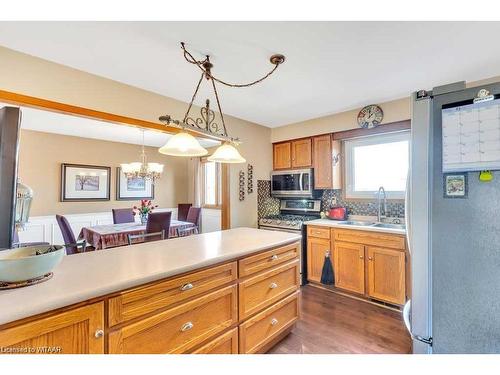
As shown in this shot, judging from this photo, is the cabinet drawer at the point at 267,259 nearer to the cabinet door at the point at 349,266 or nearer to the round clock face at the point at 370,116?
the cabinet door at the point at 349,266

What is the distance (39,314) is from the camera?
32.4 inches

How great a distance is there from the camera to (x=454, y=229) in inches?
39.6

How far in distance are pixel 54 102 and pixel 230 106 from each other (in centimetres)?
178

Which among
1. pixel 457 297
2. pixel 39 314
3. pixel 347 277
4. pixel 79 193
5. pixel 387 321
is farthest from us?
pixel 79 193

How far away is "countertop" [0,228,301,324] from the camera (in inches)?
33.1

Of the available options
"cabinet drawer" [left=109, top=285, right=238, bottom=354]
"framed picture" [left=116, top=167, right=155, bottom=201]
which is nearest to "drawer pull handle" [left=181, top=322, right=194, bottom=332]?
"cabinet drawer" [left=109, top=285, right=238, bottom=354]

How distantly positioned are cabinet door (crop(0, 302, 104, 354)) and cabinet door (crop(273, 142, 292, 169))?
329 cm

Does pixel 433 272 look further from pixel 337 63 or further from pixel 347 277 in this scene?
pixel 347 277

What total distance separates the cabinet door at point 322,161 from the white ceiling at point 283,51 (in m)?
0.94

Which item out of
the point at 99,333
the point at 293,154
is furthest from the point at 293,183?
the point at 99,333

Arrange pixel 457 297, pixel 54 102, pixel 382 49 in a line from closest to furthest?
1. pixel 457 297
2. pixel 382 49
3. pixel 54 102

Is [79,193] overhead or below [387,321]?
overhead
